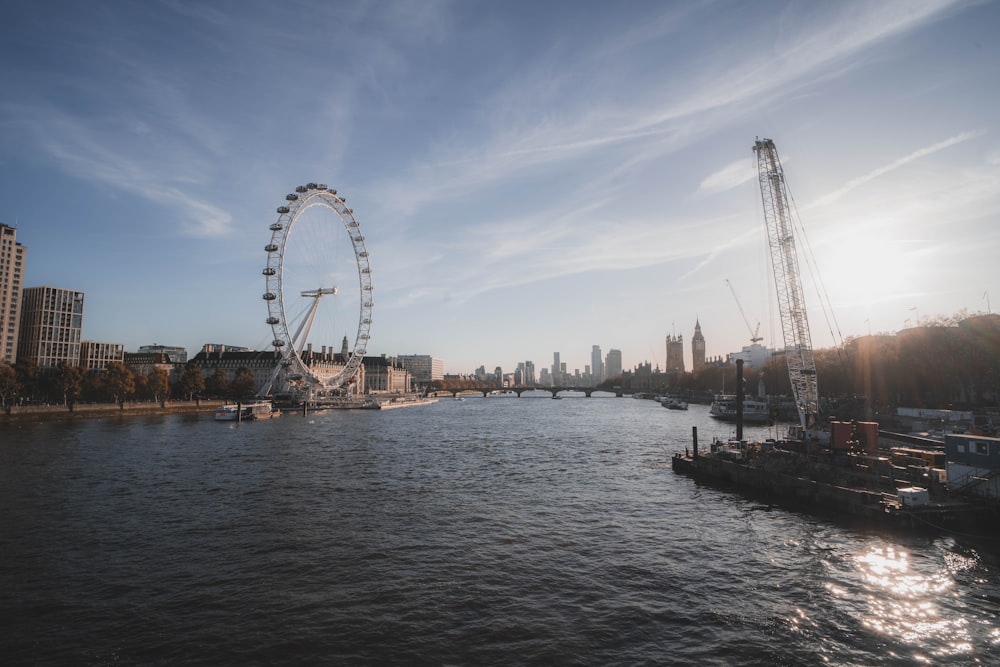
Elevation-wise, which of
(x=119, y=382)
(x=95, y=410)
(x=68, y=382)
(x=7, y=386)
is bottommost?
(x=95, y=410)

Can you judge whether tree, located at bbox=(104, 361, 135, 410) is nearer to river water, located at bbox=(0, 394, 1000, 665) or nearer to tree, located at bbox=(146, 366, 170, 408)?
tree, located at bbox=(146, 366, 170, 408)

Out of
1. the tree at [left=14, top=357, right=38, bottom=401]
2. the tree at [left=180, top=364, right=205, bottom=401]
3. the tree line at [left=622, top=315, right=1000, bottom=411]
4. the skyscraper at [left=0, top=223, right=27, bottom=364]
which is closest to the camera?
the tree line at [left=622, top=315, right=1000, bottom=411]

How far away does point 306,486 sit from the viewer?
1726 inches

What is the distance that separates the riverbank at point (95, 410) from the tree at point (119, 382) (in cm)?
378

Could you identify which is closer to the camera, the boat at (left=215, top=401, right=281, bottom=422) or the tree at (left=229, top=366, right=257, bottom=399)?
the boat at (left=215, top=401, right=281, bottom=422)

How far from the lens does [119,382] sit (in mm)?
123500

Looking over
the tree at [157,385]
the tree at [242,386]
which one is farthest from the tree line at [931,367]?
the tree at [242,386]

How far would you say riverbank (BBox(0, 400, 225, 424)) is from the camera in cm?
9621

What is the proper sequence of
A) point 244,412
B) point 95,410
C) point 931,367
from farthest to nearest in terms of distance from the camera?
point 244,412 < point 95,410 < point 931,367

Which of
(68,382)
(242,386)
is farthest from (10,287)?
(68,382)

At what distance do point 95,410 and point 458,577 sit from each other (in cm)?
11829

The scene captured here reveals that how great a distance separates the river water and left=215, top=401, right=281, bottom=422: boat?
68.4m

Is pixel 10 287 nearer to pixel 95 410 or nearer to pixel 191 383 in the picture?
pixel 191 383

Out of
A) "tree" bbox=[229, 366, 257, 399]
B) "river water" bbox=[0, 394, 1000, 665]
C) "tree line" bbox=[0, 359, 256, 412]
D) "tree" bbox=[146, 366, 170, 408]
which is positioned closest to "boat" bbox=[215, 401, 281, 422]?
"tree line" bbox=[0, 359, 256, 412]
